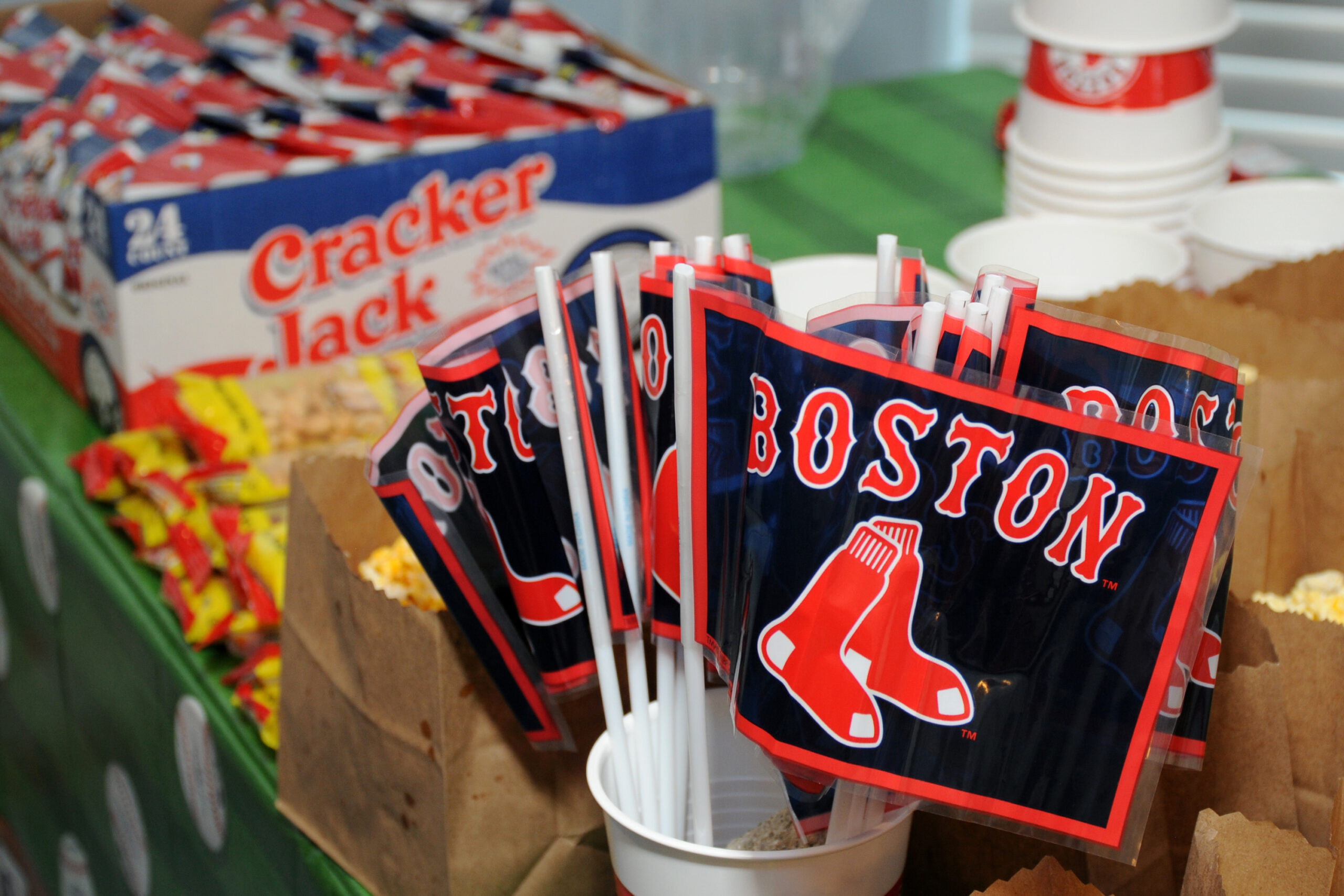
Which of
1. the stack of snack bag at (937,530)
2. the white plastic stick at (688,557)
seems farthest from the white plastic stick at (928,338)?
the white plastic stick at (688,557)

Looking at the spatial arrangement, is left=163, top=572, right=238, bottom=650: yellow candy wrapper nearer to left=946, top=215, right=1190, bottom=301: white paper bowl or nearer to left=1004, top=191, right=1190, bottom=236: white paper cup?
left=946, top=215, right=1190, bottom=301: white paper bowl

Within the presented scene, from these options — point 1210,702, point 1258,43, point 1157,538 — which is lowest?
point 1258,43

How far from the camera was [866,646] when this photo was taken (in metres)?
0.52

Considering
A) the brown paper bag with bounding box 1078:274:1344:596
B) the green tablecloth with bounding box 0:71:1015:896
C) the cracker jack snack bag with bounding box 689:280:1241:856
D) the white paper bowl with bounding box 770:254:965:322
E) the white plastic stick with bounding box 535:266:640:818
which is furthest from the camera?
the white paper bowl with bounding box 770:254:965:322

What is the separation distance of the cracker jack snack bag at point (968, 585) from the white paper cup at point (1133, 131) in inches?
36.2

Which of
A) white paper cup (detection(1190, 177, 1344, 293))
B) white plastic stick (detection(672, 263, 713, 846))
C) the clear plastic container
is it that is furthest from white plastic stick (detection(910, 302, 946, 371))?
the clear plastic container

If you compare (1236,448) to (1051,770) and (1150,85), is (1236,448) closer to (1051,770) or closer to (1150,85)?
(1051,770)

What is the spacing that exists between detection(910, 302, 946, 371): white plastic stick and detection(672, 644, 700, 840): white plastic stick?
0.20 metres

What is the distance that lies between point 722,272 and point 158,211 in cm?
78

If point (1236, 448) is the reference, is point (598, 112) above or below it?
below

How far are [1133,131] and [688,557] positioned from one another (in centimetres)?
94

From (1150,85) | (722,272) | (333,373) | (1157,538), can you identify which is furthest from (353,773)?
(1150,85)

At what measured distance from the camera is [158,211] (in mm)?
1208

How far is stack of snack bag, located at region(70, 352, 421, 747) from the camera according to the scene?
1007 mm
